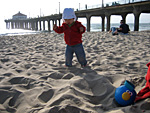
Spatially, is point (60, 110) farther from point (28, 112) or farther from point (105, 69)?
point (105, 69)

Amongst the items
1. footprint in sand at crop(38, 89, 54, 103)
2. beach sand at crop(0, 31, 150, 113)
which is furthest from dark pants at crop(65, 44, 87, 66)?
footprint in sand at crop(38, 89, 54, 103)

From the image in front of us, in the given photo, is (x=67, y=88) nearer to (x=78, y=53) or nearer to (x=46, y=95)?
(x=46, y=95)

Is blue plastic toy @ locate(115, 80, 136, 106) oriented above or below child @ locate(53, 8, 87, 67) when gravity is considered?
below

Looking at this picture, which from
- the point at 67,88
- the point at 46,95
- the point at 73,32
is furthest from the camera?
the point at 73,32

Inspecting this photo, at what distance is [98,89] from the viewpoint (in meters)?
2.13

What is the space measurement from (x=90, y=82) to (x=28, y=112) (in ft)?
3.54

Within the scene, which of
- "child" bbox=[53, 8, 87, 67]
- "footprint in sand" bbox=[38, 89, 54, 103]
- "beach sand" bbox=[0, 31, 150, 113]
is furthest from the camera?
"child" bbox=[53, 8, 87, 67]

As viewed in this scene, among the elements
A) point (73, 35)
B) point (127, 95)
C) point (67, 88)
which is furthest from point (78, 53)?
point (127, 95)

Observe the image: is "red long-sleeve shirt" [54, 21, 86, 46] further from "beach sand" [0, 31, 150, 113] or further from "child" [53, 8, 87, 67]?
"beach sand" [0, 31, 150, 113]

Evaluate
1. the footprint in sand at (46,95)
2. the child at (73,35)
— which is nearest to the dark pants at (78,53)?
the child at (73,35)

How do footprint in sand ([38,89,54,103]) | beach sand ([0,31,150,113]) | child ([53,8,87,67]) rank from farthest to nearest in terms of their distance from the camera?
child ([53,8,87,67]) < footprint in sand ([38,89,54,103]) < beach sand ([0,31,150,113])

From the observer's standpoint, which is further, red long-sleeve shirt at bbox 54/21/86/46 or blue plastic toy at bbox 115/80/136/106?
red long-sleeve shirt at bbox 54/21/86/46

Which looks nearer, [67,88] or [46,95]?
[46,95]

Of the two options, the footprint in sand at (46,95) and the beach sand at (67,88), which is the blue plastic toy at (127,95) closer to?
the beach sand at (67,88)
